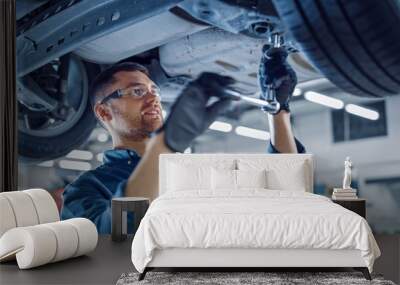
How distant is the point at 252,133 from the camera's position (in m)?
6.61

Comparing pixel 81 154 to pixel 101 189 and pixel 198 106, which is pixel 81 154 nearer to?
pixel 101 189

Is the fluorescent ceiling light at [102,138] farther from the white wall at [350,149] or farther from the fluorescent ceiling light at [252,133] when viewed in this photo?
the white wall at [350,149]

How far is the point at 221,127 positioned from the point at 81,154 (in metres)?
1.73

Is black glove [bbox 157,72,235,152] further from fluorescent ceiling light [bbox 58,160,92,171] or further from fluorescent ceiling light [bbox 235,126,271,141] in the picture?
fluorescent ceiling light [bbox 58,160,92,171]

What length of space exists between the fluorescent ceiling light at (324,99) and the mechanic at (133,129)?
1.82 ft

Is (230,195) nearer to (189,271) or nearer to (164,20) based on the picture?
(189,271)

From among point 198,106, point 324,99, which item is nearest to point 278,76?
point 324,99

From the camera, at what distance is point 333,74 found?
6500 mm

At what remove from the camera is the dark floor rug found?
13.3ft

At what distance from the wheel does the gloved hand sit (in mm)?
2011

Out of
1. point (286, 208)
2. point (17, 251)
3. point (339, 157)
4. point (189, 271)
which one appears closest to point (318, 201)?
point (286, 208)

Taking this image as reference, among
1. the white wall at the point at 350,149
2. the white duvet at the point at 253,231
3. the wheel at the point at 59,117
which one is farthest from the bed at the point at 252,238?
the wheel at the point at 59,117

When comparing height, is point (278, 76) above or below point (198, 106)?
above

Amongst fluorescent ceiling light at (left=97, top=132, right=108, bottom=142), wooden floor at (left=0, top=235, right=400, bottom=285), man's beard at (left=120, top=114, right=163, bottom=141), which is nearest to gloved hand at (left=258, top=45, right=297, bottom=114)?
man's beard at (left=120, top=114, right=163, bottom=141)
